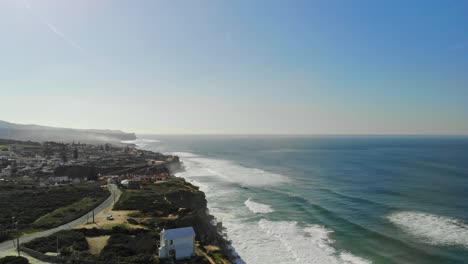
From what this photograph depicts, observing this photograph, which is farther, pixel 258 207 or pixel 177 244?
pixel 258 207

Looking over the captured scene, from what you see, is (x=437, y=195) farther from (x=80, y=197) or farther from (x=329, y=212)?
(x=80, y=197)

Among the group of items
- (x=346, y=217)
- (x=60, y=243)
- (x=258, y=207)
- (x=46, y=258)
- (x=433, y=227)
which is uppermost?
(x=60, y=243)

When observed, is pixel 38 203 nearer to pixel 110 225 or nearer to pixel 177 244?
pixel 110 225

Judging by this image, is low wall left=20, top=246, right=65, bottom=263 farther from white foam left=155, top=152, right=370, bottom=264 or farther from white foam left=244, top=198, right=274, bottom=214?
white foam left=244, top=198, right=274, bottom=214

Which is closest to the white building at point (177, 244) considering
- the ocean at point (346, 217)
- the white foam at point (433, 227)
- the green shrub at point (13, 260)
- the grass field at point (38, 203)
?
the ocean at point (346, 217)

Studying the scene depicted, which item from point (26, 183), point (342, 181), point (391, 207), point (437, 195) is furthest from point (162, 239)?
point (342, 181)

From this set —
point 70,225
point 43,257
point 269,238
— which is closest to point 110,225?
point 70,225
